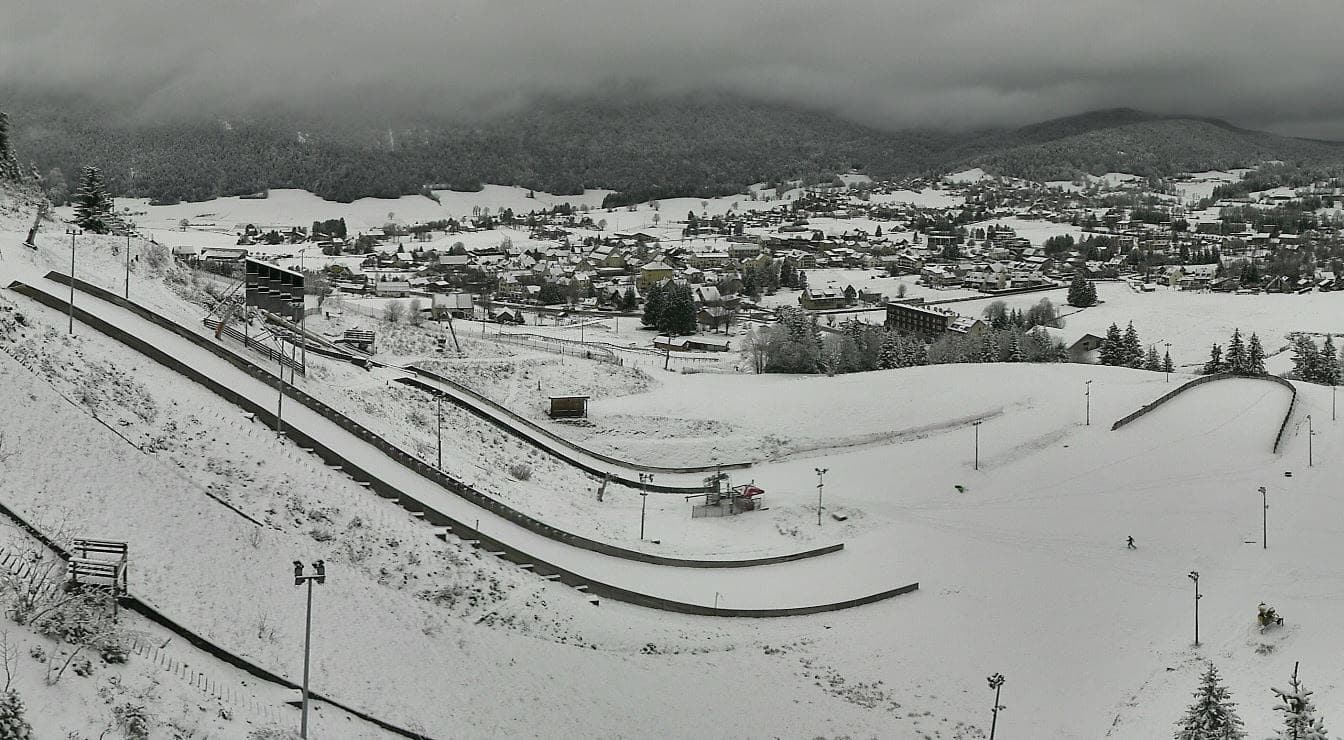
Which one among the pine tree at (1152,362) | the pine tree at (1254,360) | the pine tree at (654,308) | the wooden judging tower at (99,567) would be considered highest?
the pine tree at (654,308)

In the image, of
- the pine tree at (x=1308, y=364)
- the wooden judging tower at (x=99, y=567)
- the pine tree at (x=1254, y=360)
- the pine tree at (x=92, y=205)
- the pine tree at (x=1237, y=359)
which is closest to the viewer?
the wooden judging tower at (x=99, y=567)

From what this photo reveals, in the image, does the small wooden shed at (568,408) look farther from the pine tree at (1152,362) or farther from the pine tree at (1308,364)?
the pine tree at (1308,364)

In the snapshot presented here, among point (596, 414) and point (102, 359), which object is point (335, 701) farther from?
point (596, 414)

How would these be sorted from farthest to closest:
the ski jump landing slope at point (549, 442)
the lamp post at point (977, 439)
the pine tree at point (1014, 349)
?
1. the pine tree at point (1014, 349)
2. the ski jump landing slope at point (549, 442)
3. the lamp post at point (977, 439)

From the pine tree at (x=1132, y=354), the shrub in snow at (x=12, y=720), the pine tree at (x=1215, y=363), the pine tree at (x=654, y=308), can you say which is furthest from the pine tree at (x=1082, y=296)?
the shrub in snow at (x=12, y=720)

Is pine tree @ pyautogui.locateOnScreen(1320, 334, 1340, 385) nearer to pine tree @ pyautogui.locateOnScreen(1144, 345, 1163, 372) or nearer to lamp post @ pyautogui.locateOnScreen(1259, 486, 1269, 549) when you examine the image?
pine tree @ pyautogui.locateOnScreen(1144, 345, 1163, 372)

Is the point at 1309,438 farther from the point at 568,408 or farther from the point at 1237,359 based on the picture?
the point at 568,408

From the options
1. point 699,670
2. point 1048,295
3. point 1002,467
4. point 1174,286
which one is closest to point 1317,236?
point 1174,286
